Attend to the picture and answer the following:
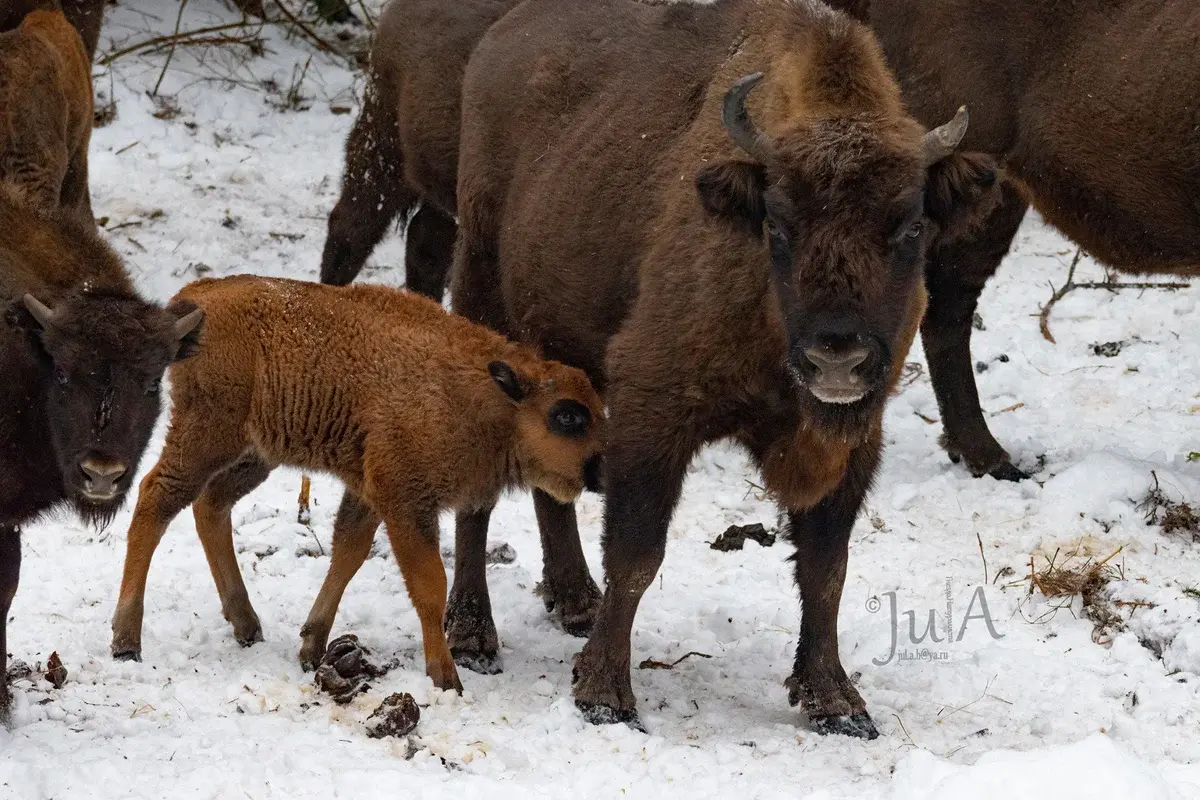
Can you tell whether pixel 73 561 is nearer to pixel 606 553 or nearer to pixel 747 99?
pixel 606 553

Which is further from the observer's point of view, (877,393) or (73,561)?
(73,561)

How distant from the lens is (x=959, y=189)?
5.45 meters

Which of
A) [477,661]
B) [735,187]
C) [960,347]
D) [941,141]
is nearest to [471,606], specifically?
[477,661]

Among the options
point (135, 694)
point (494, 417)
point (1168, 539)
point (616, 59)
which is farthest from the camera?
point (1168, 539)

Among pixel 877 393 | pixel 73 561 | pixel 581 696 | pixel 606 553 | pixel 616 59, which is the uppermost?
pixel 616 59

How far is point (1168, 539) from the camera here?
7.76 m

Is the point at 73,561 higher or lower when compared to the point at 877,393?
lower

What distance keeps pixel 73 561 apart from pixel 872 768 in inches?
154

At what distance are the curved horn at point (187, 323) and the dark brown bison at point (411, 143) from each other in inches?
110

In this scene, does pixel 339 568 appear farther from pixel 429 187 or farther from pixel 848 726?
pixel 429 187

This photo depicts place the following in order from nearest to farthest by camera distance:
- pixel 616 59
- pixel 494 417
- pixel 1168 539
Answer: pixel 494 417 < pixel 616 59 < pixel 1168 539

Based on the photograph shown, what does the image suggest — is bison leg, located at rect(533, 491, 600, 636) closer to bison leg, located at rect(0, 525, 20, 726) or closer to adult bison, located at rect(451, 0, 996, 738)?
adult bison, located at rect(451, 0, 996, 738)

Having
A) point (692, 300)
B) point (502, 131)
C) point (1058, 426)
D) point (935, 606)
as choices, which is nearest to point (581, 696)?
point (692, 300)

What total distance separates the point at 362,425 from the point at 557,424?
800 mm
